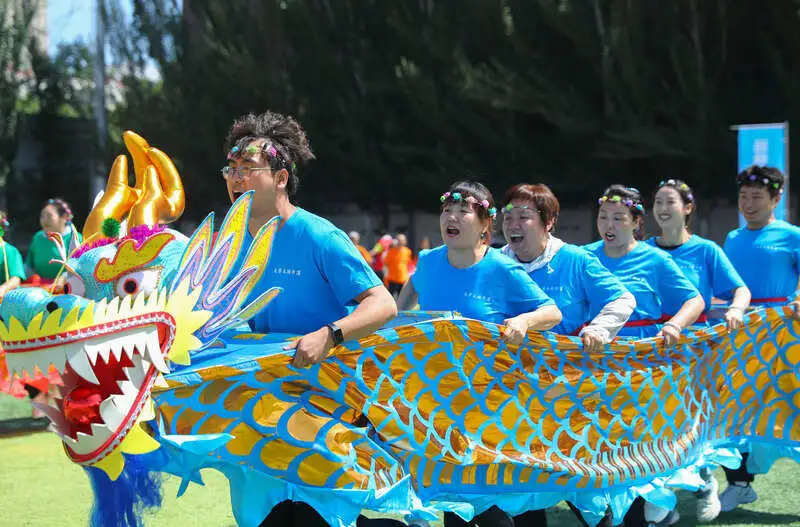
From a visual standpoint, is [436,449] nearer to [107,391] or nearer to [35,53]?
[107,391]

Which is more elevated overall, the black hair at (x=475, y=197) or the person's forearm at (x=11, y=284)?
the black hair at (x=475, y=197)

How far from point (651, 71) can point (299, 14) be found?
28.3 feet

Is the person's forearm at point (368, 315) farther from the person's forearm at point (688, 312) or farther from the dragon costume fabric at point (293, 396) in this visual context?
the person's forearm at point (688, 312)

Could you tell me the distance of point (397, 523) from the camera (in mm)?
3830

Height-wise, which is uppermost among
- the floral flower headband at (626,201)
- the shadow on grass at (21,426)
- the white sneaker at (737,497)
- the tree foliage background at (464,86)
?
the tree foliage background at (464,86)

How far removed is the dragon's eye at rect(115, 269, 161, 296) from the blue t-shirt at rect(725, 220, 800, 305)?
3969 millimetres

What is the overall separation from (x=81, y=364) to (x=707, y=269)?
146 inches

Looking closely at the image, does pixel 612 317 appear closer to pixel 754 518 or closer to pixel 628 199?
pixel 628 199

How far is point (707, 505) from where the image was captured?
538 centimetres

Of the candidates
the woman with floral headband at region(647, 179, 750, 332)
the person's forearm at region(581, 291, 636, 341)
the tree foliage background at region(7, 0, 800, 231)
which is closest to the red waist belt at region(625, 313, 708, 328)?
the woman with floral headband at region(647, 179, 750, 332)

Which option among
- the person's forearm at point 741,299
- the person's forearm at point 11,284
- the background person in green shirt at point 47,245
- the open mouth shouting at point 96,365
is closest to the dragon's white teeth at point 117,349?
the open mouth shouting at point 96,365

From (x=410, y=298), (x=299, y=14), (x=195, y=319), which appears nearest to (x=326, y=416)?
(x=195, y=319)

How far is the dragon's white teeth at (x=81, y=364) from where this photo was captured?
2.93 metres

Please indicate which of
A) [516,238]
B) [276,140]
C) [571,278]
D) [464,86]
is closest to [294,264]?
[276,140]
